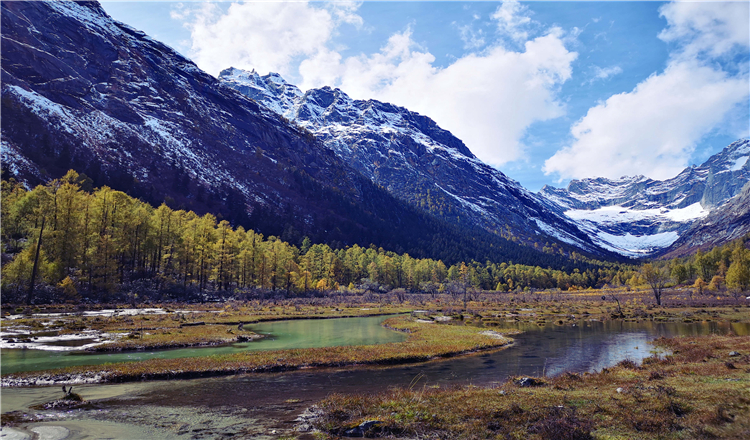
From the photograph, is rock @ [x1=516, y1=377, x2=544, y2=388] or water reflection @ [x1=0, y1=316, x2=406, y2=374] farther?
water reflection @ [x1=0, y1=316, x2=406, y2=374]

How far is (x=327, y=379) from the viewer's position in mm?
27312

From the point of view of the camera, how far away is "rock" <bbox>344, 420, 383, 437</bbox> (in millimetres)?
15781

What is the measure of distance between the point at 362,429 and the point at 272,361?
1807cm

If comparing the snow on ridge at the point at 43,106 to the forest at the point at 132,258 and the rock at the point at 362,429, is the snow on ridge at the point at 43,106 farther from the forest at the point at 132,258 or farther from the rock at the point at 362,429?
the rock at the point at 362,429

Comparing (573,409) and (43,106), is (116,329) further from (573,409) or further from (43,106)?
(43,106)

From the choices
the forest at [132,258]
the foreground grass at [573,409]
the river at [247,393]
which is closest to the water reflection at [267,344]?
the river at [247,393]

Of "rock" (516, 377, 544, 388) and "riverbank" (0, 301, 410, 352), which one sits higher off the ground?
"rock" (516, 377, 544, 388)

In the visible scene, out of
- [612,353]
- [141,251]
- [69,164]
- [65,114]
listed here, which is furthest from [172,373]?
[65,114]

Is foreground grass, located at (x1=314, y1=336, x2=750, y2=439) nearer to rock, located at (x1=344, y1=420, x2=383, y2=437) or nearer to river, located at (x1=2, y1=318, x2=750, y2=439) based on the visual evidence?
rock, located at (x1=344, y1=420, x2=383, y2=437)

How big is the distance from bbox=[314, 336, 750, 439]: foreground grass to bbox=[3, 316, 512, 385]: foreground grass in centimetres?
1177

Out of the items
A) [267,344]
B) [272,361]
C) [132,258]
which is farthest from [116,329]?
[132,258]

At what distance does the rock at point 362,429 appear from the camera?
15.8m

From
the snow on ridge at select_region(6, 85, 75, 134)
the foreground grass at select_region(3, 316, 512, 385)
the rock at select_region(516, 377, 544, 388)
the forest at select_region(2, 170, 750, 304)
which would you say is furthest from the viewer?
the snow on ridge at select_region(6, 85, 75, 134)

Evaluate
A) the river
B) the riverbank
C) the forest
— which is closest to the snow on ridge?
the forest
